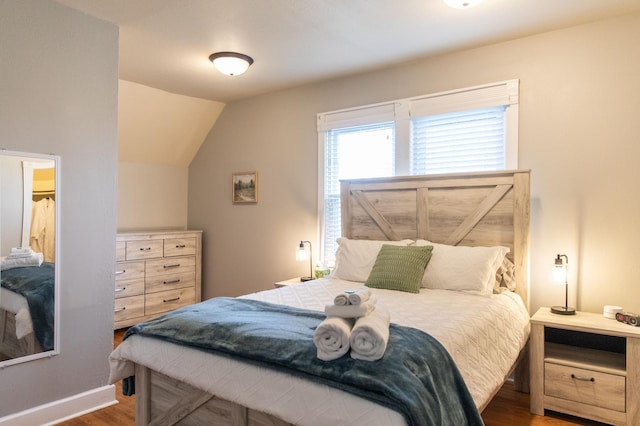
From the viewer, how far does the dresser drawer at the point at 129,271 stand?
4438 millimetres

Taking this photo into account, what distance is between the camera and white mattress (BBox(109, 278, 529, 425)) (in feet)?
4.94

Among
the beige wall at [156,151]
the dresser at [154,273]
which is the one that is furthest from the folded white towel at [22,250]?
the beige wall at [156,151]

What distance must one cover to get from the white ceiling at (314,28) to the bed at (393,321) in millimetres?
1064

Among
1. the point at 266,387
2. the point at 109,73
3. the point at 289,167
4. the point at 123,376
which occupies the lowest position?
the point at 123,376

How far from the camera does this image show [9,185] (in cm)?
246

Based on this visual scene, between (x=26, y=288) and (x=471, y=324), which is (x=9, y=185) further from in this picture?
(x=471, y=324)

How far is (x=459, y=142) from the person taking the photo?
348 cm

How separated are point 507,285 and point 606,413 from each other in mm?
932

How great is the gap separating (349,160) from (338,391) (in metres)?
2.92

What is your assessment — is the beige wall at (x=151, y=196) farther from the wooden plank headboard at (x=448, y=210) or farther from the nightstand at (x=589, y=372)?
the nightstand at (x=589, y=372)

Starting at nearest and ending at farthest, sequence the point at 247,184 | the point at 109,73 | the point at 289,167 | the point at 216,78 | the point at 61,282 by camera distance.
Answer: the point at 61,282, the point at 109,73, the point at 216,78, the point at 289,167, the point at 247,184

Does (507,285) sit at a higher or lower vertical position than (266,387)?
higher

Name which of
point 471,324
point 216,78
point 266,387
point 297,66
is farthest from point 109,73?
point 471,324

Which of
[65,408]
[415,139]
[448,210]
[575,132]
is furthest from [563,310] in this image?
[65,408]
